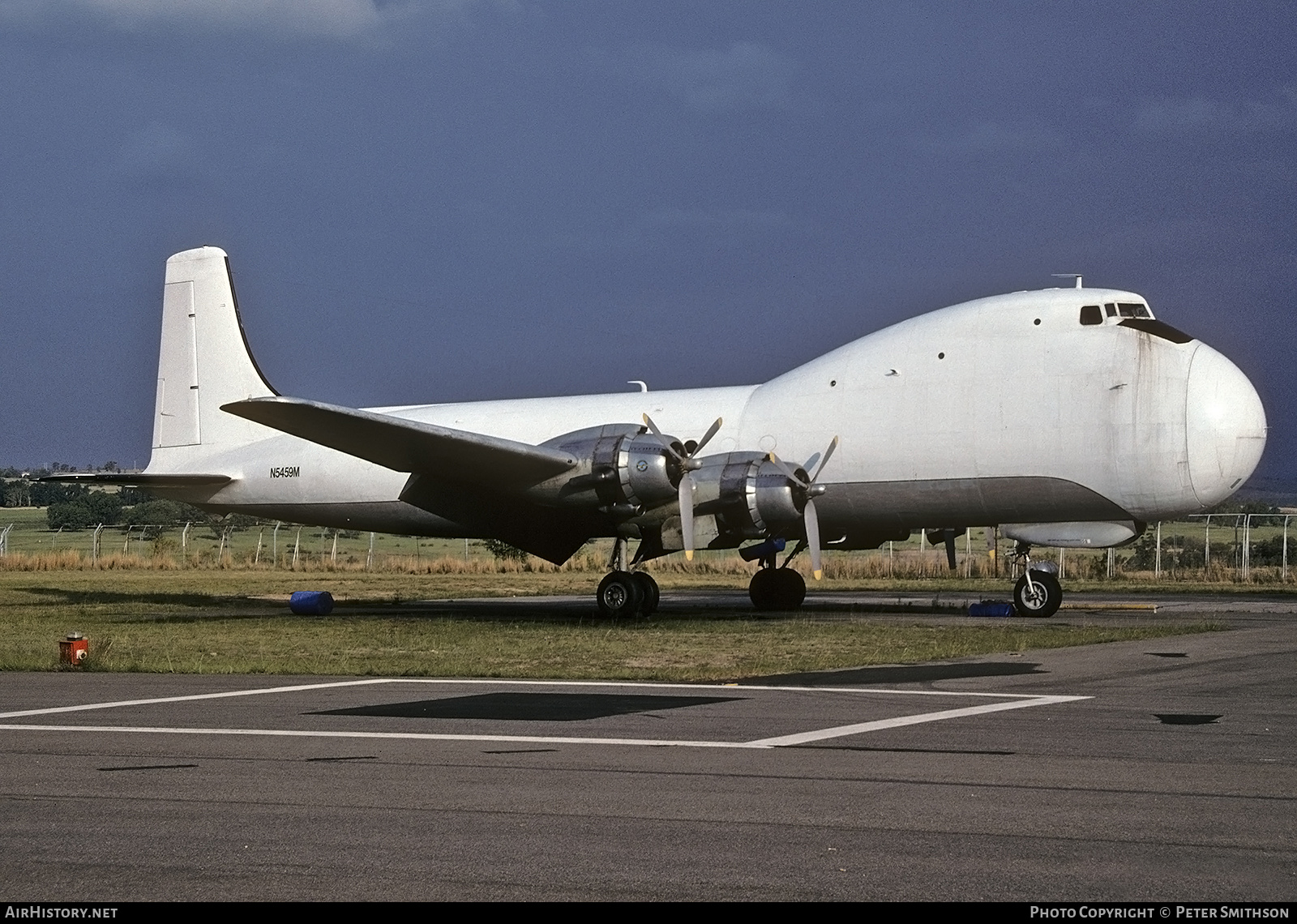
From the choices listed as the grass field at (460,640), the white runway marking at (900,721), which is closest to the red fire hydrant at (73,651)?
the grass field at (460,640)

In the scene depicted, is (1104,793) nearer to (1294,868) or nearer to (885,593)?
(1294,868)

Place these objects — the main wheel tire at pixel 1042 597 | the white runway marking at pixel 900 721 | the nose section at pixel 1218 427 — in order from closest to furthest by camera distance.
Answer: the white runway marking at pixel 900 721, the nose section at pixel 1218 427, the main wheel tire at pixel 1042 597

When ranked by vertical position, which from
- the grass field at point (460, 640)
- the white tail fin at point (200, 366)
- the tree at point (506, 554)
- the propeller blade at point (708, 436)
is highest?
the white tail fin at point (200, 366)

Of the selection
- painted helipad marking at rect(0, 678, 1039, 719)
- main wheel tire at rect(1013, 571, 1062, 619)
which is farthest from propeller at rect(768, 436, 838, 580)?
painted helipad marking at rect(0, 678, 1039, 719)

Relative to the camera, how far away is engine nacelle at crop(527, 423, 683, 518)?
2475 cm

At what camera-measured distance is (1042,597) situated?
2619cm

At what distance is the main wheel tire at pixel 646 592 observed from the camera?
26391mm

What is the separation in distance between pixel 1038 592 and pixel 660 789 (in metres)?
18.4

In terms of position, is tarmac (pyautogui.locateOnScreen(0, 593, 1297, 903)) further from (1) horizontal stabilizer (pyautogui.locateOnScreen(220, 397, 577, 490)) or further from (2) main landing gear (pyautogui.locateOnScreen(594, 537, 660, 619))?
(2) main landing gear (pyautogui.locateOnScreen(594, 537, 660, 619))

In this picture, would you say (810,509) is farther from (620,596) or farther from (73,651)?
(73,651)

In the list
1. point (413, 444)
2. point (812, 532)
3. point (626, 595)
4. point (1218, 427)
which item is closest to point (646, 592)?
point (626, 595)

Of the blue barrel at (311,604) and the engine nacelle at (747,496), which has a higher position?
the engine nacelle at (747,496)

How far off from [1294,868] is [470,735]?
6.92 m

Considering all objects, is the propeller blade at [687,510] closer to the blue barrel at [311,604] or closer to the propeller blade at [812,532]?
the propeller blade at [812,532]
